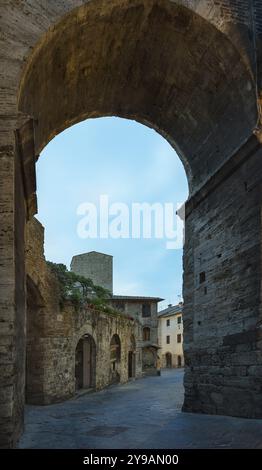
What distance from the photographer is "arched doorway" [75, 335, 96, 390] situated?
17.0 meters

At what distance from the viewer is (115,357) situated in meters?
22.7

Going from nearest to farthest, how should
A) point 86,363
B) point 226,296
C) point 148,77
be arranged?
point 226,296 < point 148,77 < point 86,363

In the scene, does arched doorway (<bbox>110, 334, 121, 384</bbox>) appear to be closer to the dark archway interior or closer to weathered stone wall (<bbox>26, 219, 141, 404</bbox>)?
weathered stone wall (<bbox>26, 219, 141, 404</bbox>)

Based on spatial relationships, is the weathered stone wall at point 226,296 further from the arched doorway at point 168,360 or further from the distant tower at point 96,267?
the arched doorway at point 168,360

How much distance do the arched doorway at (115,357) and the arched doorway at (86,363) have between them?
453 centimetres

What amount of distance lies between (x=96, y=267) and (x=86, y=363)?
73.5 ft

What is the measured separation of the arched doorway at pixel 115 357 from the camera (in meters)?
22.0

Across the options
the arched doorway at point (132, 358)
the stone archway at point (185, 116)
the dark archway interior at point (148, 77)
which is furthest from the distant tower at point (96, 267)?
the dark archway interior at point (148, 77)

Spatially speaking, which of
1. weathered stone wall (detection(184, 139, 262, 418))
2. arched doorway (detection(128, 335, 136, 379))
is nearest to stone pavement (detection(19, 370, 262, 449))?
weathered stone wall (detection(184, 139, 262, 418))

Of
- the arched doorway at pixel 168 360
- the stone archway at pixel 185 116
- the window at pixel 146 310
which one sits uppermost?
the stone archway at pixel 185 116

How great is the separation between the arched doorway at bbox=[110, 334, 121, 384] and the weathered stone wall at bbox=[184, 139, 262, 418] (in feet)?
41.3

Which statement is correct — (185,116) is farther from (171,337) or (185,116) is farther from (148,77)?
(171,337)

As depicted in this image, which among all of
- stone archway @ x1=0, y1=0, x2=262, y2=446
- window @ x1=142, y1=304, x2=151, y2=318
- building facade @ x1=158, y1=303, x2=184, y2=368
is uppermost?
stone archway @ x1=0, y1=0, x2=262, y2=446

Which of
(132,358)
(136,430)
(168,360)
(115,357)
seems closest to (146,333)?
(132,358)
